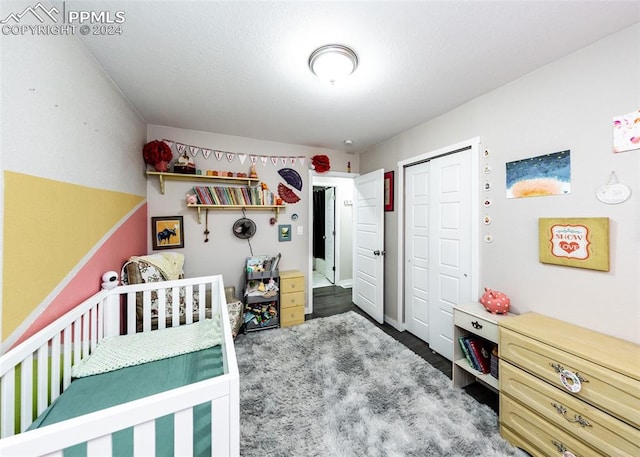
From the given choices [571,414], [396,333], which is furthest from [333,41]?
[396,333]

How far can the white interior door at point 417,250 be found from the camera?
2566 millimetres

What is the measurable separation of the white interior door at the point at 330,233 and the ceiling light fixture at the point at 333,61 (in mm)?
3418

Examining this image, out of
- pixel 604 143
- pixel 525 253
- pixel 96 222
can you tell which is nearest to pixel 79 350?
pixel 96 222

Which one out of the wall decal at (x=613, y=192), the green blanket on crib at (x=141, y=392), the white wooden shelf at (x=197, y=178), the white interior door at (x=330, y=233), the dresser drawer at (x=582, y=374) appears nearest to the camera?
the green blanket on crib at (x=141, y=392)

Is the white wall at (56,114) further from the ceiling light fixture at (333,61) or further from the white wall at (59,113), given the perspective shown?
the ceiling light fixture at (333,61)

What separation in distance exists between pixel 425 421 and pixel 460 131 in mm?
2286

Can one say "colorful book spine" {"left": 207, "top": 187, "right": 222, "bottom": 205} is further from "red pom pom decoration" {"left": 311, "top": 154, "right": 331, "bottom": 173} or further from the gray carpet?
the gray carpet

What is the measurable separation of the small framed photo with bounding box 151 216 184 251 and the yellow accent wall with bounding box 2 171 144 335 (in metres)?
1.18

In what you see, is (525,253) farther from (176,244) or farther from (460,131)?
(176,244)

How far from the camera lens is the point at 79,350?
1.35 m

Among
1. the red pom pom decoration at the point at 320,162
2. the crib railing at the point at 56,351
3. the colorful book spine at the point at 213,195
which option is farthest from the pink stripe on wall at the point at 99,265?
the red pom pom decoration at the point at 320,162

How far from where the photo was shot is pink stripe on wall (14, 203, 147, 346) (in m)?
1.15

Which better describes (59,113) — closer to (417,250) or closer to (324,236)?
(417,250)

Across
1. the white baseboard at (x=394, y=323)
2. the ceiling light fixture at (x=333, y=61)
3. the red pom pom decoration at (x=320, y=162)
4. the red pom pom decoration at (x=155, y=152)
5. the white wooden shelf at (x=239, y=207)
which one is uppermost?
the ceiling light fixture at (x=333, y=61)
